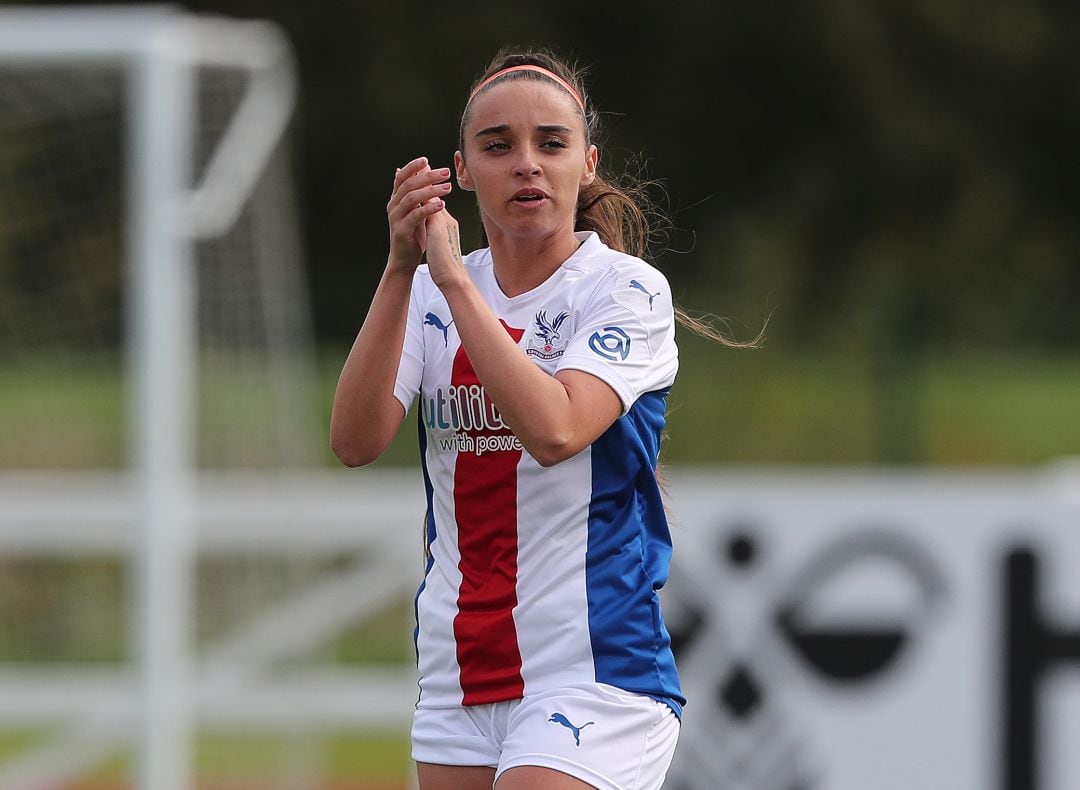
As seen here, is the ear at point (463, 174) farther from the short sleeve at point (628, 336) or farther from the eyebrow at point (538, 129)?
the short sleeve at point (628, 336)

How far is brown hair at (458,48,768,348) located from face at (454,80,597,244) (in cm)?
4

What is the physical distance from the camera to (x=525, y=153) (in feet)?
9.26

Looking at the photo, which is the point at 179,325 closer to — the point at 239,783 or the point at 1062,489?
the point at 239,783

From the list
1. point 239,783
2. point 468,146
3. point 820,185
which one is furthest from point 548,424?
point 820,185

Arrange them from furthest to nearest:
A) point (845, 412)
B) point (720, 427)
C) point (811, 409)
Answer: point (720, 427) → point (811, 409) → point (845, 412)

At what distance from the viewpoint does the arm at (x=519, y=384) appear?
8.66ft

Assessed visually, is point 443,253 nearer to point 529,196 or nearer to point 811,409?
point 529,196

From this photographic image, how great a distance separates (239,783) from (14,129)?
10.1 feet

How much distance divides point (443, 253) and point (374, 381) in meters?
0.26

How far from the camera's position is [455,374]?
2936 mm

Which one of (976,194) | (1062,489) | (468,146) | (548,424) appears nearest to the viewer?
(548,424)

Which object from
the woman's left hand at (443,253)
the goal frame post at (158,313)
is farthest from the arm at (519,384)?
the goal frame post at (158,313)

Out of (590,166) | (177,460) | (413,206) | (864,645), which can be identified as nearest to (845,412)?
(864,645)

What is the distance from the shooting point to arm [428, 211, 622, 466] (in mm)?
2641
